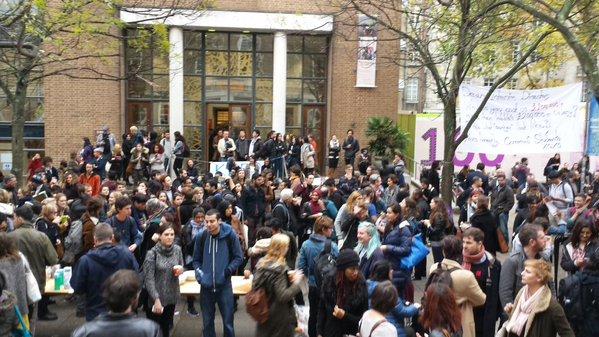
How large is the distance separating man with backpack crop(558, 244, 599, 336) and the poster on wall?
299 inches

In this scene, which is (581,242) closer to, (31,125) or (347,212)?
(347,212)

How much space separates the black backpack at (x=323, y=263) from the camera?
276 inches

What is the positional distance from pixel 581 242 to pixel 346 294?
3099 millimetres

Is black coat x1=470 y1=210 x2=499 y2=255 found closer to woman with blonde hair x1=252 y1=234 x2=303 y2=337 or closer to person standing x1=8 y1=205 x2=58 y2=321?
woman with blonde hair x1=252 y1=234 x2=303 y2=337

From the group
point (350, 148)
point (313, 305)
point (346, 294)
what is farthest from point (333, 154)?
point (346, 294)

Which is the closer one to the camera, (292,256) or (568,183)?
(292,256)

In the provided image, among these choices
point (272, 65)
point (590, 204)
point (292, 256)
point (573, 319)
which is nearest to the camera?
point (573, 319)

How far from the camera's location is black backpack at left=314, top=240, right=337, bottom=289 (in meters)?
7.00

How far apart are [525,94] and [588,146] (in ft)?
5.75

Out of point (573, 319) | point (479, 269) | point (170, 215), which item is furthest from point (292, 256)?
Answer: point (573, 319)

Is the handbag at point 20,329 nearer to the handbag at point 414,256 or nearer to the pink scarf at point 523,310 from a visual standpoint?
the handbag at point 414,256

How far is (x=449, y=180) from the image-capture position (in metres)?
14.4

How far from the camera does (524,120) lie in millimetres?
13805

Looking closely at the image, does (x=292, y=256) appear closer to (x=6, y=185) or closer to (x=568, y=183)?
(x=6, y=185)
